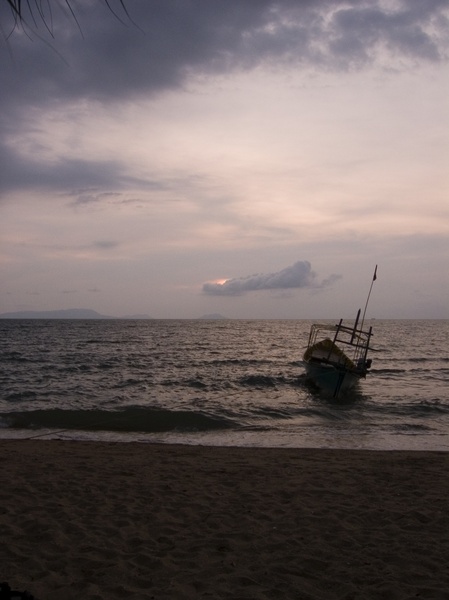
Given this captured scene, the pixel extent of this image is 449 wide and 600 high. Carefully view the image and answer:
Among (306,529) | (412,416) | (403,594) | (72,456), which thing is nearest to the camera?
(403,594)

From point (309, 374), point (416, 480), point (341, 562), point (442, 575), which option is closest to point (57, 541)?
point (341, 562)

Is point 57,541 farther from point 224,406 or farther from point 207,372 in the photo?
point 207,372

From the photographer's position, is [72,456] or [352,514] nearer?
[352,514]

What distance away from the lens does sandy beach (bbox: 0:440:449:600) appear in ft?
16.4

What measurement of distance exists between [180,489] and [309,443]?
6494 millimetres

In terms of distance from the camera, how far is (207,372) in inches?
1241

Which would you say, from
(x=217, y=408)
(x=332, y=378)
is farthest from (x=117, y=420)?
(x=332, y=378)

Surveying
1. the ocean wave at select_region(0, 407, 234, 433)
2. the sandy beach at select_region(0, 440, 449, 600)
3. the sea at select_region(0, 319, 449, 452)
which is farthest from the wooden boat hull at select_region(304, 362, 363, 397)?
the sandy beach at select_region(0, 440, 449, 600)

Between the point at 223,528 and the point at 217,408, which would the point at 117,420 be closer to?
the point at 217,408

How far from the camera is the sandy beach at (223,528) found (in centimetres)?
499

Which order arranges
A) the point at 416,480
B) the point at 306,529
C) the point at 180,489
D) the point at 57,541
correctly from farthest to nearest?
the point at 416,480 → the point at 180,489 → the point at 306,529 → the point at 57,541

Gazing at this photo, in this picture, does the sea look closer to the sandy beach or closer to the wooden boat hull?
the wooden boat hull

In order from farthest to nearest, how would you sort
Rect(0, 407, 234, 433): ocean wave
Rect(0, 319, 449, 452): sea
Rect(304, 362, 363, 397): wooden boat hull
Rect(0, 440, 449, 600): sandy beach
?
Rect(304, 362, 363, 397): wooden boat hull < Rect(0, 407, 234, 433): ocean wave < Rect(0, 319, 449, 452): sea < Rect(0, 440, 449, 600): sandy beach

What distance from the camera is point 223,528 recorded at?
6.47 meters
